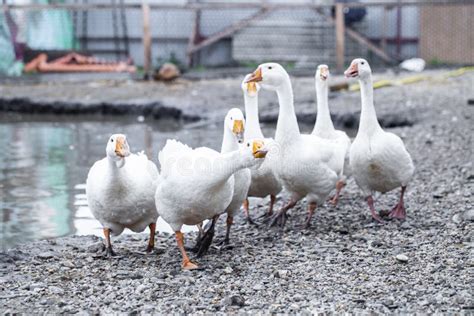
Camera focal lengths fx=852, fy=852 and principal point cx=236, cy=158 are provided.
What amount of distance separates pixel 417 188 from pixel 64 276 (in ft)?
12.9

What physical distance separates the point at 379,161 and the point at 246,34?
46.6ft

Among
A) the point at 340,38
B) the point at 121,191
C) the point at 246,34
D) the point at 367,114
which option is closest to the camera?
the point at 121,191

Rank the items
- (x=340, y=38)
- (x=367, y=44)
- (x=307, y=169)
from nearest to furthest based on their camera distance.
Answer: (x=307, y=169)
(x=340, y=38)
(x=367, y=44)

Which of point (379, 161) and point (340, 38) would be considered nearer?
point (379, 161)

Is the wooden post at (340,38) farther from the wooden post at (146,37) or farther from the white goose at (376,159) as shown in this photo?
the white goose at (376,159)

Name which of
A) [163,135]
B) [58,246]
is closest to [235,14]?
[163,135]

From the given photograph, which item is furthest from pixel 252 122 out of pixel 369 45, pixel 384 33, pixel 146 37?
pixel 384 33

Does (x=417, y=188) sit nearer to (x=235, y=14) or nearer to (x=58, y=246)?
(x=58, y=246)

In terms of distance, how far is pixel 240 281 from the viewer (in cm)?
555

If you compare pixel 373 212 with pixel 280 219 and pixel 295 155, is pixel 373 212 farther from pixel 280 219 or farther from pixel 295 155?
pixel 295 155

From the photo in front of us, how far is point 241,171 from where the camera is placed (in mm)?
6324

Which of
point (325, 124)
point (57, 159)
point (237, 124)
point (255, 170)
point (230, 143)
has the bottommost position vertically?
point (57, 159)

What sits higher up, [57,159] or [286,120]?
[286,120]

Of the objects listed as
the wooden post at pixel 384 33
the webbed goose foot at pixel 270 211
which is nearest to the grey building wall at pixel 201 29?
the wooden post at pixel 384 33
